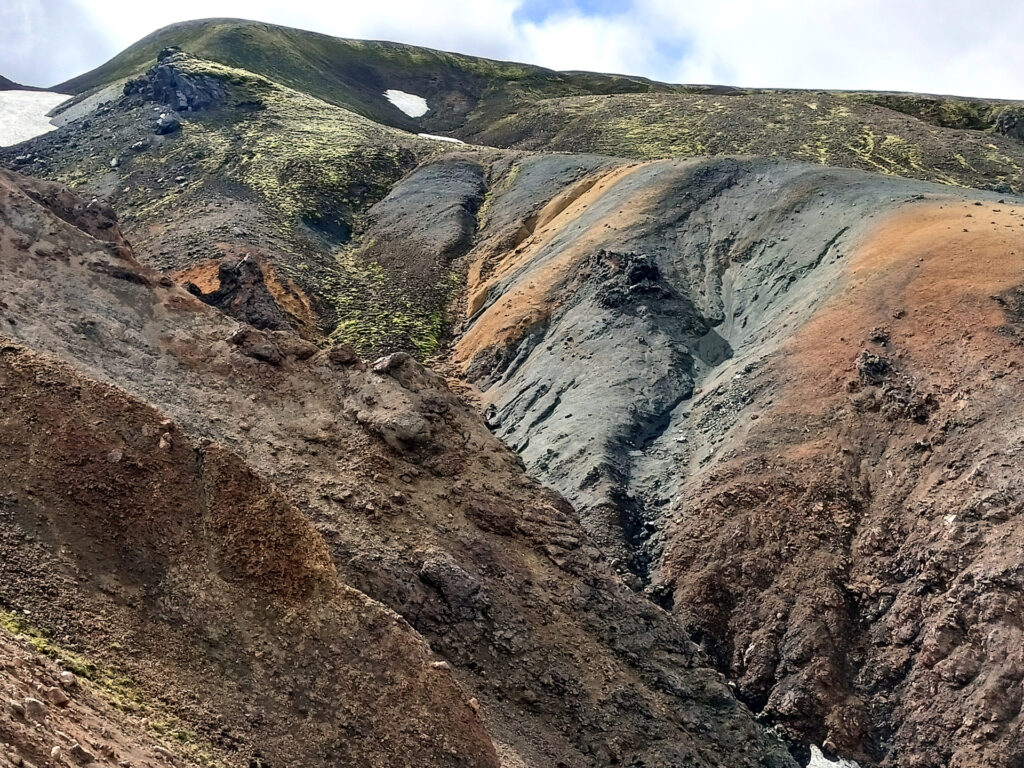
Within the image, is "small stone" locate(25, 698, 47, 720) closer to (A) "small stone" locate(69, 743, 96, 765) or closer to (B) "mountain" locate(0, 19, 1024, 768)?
(A) "small stone" locate(69, 743, 96, 765)

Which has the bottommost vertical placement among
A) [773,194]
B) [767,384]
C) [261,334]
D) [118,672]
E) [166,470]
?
[118,672]

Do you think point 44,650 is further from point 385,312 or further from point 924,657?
point 385,312

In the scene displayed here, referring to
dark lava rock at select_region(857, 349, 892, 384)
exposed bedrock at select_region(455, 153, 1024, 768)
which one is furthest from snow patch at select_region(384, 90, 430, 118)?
dark lava rock at select_region(857, 349, 892, 384)

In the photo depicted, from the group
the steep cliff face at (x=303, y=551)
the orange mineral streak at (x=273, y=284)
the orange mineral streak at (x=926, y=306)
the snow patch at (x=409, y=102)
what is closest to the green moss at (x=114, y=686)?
the steep cliff face at (x=303, y=551)

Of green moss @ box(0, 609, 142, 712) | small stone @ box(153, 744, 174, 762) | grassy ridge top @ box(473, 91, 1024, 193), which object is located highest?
grassy ridge top @ box(473, 91, 1024, 193)

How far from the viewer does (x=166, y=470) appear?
14430 millimetres

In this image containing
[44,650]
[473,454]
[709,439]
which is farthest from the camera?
[709,439]

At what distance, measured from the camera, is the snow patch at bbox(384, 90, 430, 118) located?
8938 cm

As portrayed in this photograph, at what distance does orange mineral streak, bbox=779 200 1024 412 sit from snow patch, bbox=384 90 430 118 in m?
68.4

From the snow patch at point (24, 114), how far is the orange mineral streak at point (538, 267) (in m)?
42.3

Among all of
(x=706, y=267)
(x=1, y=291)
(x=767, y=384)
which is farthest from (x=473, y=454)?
(x=706, y=267)

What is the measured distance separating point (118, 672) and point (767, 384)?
1927 centimetres

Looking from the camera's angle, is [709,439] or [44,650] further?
[709,439]

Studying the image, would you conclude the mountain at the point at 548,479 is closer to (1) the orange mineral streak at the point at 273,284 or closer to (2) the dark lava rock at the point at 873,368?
(2) the dark lava rock at the point at 873,368
